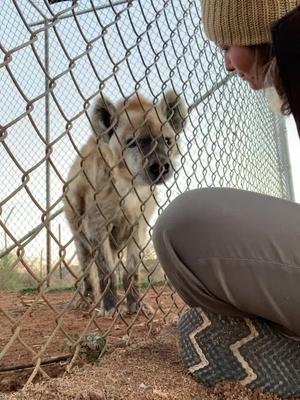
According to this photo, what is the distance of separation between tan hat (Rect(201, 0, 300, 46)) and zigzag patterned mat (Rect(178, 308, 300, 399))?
0.89m

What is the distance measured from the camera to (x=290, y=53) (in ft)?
5.08

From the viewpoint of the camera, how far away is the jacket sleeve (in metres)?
1.53

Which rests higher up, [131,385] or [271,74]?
[271,74]

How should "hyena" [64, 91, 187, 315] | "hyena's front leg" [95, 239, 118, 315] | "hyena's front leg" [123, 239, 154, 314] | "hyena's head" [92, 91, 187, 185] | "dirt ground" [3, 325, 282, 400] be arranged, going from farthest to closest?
"hyena's front leg" [95, 239, 118, 315] < "hyena" [64, 91, 187, 315] < "hyena's front leg" [123, 239, 154, 314] < "hyena's head" [92, 91, 187, 185] < "dirt ground" [3, 325, 282, 400]

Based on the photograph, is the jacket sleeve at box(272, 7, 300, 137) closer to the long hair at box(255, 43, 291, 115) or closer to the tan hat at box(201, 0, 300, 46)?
the long hair at box(255, 43, 291, 115)

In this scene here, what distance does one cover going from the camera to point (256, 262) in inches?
68.3

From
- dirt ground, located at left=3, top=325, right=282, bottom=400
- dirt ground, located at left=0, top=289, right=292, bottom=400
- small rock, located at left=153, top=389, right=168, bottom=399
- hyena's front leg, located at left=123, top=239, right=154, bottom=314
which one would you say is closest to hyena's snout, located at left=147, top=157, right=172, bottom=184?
hyena's front leg, located at left=123, top=239, right=154, bottom=314

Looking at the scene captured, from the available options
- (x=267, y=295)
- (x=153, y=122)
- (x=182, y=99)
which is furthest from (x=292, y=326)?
(x=153, y=122)

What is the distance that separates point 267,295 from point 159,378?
1.55 ft

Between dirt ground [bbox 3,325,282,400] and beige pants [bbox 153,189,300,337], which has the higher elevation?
beige pants [bbox 153,189,300,337]

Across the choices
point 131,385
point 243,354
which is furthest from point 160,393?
point 243,354

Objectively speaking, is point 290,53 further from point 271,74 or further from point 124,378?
point 124,378

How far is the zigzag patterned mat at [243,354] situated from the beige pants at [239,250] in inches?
2.1

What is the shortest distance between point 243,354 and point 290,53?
908 mm
